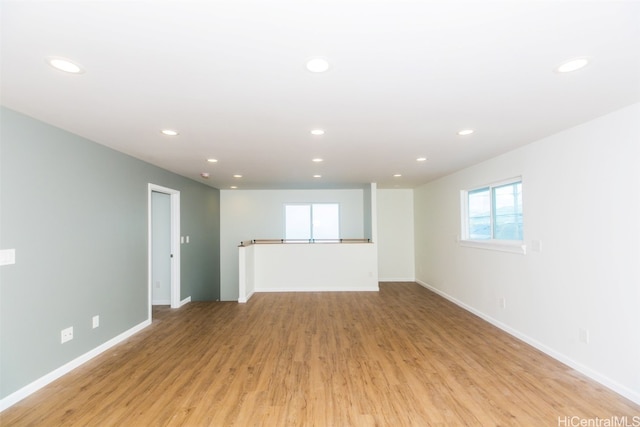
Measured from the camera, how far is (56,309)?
2.72 metres

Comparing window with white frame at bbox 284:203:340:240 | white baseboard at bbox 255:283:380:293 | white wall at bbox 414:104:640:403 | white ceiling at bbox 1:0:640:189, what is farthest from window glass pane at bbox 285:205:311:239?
white ceiling at bbox 1:0:640:189

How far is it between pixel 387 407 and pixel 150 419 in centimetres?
173

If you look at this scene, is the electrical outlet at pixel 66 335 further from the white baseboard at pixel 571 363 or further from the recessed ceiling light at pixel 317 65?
the white baseboard at pixel 571 363

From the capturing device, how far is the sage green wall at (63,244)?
92.1 inches

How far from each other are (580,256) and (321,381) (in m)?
2.66

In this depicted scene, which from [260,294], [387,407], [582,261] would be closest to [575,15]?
[582,261]

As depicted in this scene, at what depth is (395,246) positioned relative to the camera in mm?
7348

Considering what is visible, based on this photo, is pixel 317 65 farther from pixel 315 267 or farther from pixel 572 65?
pixel 315 267

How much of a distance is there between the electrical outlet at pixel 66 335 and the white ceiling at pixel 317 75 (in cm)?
189

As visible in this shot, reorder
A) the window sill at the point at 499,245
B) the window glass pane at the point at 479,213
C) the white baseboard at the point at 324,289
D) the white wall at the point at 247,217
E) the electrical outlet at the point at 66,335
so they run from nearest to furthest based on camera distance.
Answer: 1. the electrical outlet at the point at 66,335
2. the window sill at the point at 499,245
3. the window glass pane at the point at 479,213
4. the white baseboard at the point at 324,289
5. the white wall at the point at 247,217

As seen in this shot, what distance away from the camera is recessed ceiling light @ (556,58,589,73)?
1.68m

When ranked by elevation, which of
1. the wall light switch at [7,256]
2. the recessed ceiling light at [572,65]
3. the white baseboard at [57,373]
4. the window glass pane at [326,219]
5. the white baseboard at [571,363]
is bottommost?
the white baseboard at [571,363]

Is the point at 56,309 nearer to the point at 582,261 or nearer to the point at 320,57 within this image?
the point at 320,57

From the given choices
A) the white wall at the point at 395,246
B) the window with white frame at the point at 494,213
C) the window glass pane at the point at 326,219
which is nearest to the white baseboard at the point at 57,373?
the window glass pane at the point at 326,219
